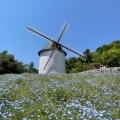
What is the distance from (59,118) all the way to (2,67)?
118 feet

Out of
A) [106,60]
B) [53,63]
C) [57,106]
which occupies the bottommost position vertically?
[57,106]

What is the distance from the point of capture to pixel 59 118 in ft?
18.9

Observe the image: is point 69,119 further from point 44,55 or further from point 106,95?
point 44,55

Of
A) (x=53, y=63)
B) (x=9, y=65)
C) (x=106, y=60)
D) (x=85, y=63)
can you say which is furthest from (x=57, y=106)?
(x=85, y=63)

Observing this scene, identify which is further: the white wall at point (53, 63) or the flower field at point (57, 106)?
the white wall at point (53, 63)

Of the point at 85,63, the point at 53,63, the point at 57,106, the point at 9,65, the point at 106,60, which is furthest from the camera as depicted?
the point at 85,63

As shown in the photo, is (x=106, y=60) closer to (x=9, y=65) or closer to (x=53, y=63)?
(x=9, y=65)

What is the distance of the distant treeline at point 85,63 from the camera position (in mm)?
41281

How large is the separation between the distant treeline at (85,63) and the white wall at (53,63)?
9.28 metres

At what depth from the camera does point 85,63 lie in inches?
2463

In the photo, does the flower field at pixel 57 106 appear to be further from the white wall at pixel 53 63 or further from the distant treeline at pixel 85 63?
the distant treeline at pixel 85 63

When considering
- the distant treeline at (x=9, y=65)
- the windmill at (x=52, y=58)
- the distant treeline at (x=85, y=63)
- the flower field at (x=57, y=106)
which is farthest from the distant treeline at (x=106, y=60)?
the flower field at (x=57, y=106)

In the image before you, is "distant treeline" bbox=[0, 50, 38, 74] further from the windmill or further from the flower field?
the flower field

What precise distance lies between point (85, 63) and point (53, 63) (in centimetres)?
3335
